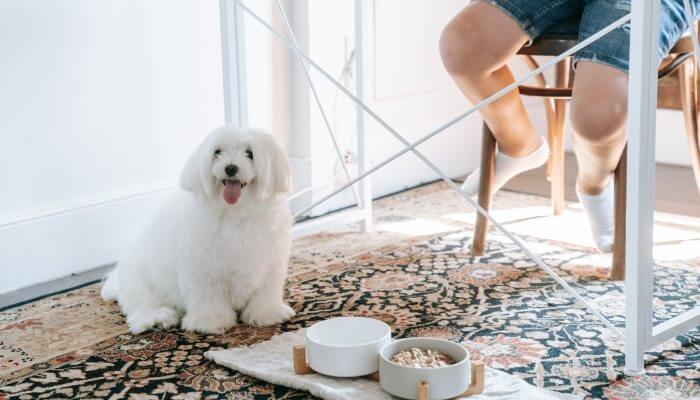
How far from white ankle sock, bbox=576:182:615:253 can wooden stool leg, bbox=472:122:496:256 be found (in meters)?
0.22

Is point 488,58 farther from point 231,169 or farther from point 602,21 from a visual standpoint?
point 231,169

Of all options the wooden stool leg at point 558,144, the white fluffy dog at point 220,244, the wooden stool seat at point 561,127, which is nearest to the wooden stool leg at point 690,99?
the wooden stool seat at point 561,127

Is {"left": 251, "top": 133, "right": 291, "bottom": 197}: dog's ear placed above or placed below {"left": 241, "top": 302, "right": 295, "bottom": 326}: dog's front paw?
above

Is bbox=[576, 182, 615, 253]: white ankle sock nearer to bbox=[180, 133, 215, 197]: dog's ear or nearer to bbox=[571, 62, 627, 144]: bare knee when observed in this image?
bbox=[571, 62, 627, 144]: bare knee

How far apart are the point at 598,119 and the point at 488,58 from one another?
30cm

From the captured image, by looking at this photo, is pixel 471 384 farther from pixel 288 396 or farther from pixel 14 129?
pixel 14 129

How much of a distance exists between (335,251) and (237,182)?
687 mm

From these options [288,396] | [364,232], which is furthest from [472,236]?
[288,396]

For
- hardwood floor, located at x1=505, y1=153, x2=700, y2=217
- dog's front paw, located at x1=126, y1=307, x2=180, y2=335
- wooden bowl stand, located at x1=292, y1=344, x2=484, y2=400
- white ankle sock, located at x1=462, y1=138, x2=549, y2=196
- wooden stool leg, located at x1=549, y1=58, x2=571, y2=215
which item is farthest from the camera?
hardwood floor, located at x1=505, y1=153, x2=700, y2=217

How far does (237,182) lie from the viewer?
1706 mm

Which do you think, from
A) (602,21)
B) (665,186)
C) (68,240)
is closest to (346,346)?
(602,21)

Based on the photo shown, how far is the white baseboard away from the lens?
6.82 ft

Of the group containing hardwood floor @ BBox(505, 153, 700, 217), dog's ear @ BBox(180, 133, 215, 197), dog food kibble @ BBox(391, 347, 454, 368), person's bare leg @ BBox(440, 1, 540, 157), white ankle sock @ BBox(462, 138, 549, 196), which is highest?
person's bare leg @ BBox(440, 1, 540, 157)

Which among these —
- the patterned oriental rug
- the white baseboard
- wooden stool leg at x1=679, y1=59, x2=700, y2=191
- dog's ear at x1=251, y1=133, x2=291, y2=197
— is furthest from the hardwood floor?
dog's ear at x1=251, y1=133, x2=291, y2=197
